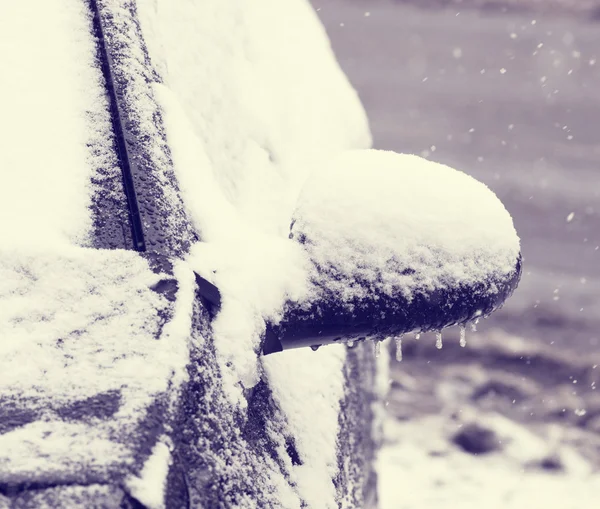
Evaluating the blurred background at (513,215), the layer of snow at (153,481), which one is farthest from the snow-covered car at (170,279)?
the blurred background at (513,215)

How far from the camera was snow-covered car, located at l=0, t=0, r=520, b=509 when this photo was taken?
0.85 metres

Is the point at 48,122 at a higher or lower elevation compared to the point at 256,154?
higher

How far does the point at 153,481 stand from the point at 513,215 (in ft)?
16.5

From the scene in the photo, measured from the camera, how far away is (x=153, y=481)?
0.79 m

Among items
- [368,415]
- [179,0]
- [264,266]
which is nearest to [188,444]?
[264,266]

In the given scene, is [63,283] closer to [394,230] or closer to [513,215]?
[394,230]

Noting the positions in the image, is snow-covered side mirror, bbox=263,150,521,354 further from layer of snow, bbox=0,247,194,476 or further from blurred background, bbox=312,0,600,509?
blurred background, bbox=312,0,600,509

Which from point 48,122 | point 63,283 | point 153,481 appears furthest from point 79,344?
point 48,122

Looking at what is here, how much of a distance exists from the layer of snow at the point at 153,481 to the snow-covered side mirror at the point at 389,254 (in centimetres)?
37

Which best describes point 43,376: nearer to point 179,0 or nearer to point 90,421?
point 90,421

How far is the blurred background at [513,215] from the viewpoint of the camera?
388 cm

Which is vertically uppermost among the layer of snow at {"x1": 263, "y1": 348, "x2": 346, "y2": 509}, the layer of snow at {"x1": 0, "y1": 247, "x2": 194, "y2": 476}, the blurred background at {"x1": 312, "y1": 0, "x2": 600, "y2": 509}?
the layer of snow at {"x1": 0, "y1": 247, "x2": 194, "y2": 476}

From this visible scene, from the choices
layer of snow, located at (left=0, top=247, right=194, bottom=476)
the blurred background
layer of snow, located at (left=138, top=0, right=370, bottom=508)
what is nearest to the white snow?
layer of snow, located at (left=0, top=247, right=194, bottom=476)

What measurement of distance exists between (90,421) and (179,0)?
1313 mm
